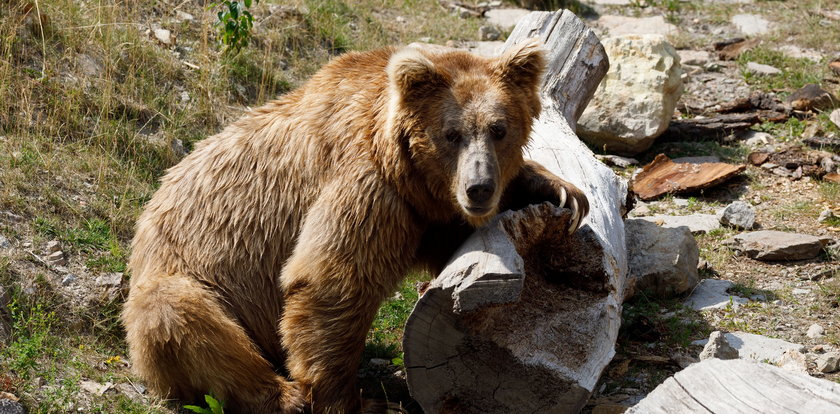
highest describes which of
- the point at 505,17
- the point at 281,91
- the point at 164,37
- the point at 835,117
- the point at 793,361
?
the point at 164,37

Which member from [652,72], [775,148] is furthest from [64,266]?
[775,148]

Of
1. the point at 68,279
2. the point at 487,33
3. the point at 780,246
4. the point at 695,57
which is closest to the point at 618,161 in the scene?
the point at 780,246

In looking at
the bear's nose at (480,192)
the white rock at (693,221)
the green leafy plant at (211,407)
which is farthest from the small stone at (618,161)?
the green leafy plant at (211,407)

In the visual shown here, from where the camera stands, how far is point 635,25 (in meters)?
11.9

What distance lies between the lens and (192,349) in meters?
4.81

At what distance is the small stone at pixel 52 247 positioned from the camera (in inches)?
236

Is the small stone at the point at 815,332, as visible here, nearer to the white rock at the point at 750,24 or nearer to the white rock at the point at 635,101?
the white rock at the point at 635,101

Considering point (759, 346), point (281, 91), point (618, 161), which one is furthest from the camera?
point (281, 91)

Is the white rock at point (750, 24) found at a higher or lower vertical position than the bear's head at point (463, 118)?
lower

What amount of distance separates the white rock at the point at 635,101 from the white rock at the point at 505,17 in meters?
2.89

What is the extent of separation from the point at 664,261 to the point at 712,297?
461 millimetres

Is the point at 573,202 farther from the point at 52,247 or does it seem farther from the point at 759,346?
the point at 52,247

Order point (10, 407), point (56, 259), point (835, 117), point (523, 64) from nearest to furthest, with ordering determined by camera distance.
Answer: point (10, 407)
point (523, 64)
point (56, 259)
point (835, 117)

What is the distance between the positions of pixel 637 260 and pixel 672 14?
707 cm
